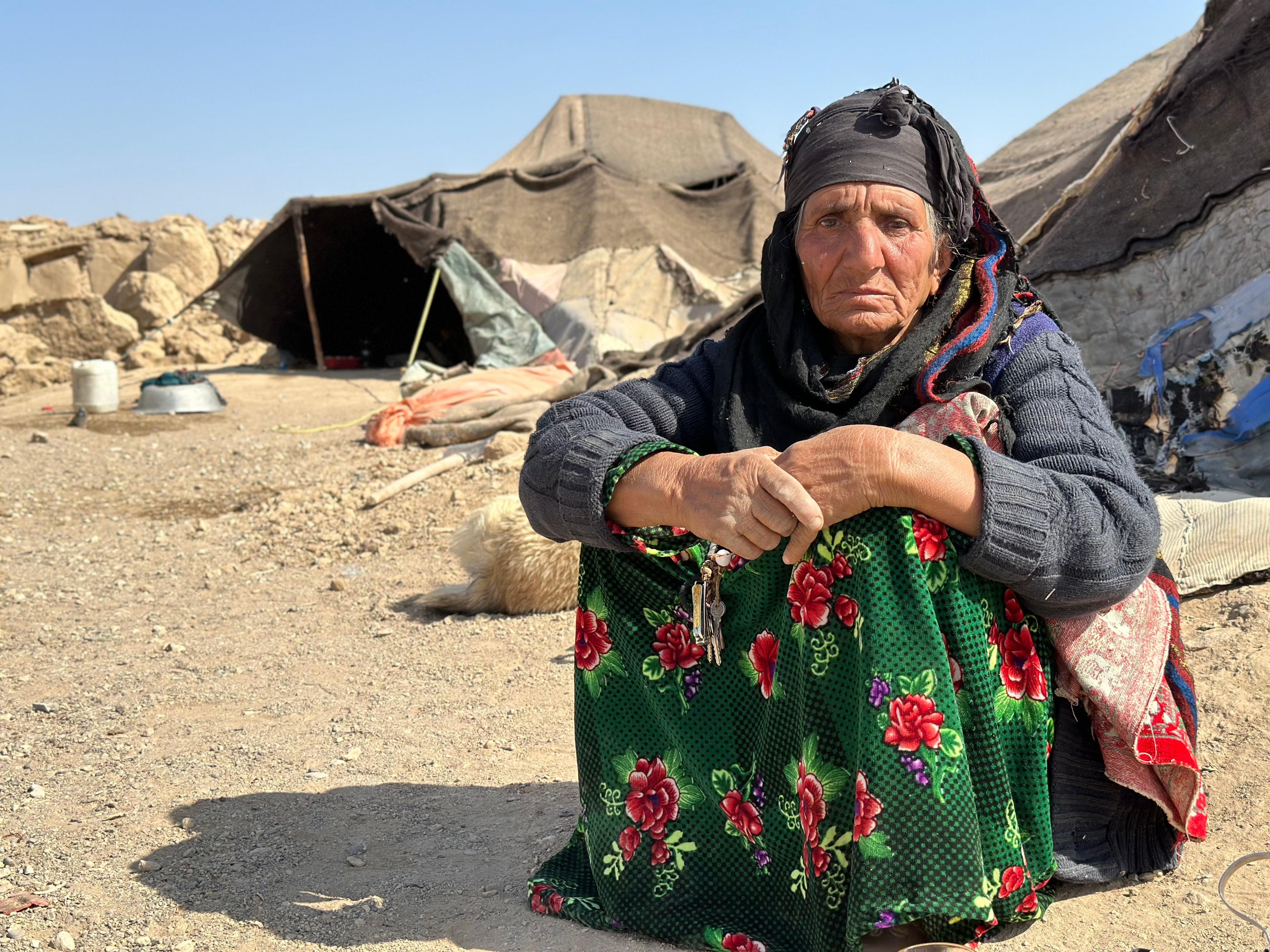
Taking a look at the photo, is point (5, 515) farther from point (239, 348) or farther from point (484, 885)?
point (239, 348)

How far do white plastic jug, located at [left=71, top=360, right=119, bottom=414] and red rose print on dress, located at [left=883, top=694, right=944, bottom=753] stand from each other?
949cm

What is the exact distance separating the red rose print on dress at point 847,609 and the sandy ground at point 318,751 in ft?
1.87

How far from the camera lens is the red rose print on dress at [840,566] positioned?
1476 mm

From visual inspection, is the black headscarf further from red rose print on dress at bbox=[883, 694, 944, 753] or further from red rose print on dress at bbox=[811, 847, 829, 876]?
red rose print on dress at bbox=[811, 847, 829, 876]

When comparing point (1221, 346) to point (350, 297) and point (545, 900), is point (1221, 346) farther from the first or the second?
point (350, 297)

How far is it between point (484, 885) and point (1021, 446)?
3.88 feet

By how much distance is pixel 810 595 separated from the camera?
152cm

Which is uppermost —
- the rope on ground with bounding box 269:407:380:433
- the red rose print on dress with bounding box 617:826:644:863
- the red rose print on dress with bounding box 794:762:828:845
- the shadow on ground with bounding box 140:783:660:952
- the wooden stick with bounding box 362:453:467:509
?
the rope on ground with bounding box 269:407:380:433

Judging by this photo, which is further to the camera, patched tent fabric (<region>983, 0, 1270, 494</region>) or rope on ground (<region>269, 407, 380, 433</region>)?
rope on ground (<region>269, 407, 380, 433</region>)

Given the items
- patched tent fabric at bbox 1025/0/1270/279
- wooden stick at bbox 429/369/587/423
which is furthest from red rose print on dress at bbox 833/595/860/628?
wooden stick at bbox 429/369/587/423

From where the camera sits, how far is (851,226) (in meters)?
1.75

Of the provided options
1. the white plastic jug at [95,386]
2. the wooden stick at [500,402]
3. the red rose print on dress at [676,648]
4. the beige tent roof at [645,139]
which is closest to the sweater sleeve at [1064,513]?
the red rose print on dress at [676,648]

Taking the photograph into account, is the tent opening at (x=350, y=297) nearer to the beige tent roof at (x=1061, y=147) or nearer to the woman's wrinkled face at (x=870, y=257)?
the beige tent roof at (x=1061, y=147)

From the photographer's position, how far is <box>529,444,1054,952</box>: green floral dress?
142 cm
